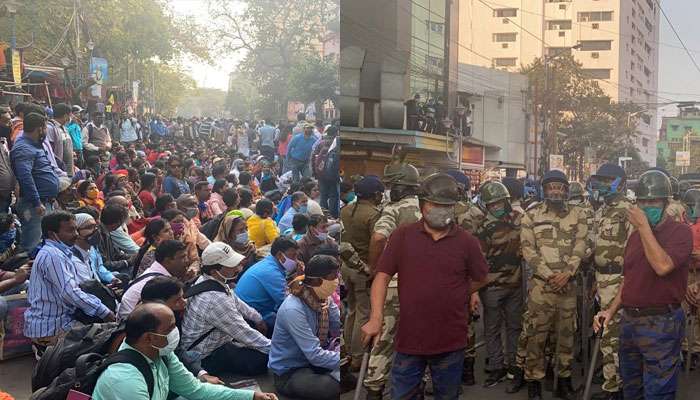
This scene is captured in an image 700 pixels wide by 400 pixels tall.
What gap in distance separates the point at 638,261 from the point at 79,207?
3.33 m

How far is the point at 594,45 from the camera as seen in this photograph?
3.08m

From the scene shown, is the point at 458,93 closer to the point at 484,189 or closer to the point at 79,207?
the point at 484,189

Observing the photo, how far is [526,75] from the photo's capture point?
3150mm

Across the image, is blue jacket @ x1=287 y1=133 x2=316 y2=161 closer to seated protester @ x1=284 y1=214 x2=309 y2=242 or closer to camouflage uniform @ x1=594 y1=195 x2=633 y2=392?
seated protester @ x1=284 y1=214 x2=309 y2=242

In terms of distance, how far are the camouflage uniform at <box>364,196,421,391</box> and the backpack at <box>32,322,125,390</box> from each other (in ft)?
3.62

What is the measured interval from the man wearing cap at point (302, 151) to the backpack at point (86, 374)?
1.04m

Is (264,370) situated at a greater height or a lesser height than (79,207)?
lesser

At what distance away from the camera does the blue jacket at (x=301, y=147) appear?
9.74 feet

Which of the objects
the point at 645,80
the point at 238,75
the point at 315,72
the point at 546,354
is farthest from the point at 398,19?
the point at 546,354

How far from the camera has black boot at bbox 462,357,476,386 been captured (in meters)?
3.35

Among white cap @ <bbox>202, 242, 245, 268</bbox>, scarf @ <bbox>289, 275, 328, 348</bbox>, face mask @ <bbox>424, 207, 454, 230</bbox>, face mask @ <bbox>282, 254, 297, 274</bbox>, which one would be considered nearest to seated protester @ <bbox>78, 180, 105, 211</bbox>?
white cap @ <bbox>202, 242, 245, 268</bbox>

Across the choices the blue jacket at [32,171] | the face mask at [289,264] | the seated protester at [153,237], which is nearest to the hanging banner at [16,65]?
the blue jacket at [32,171]

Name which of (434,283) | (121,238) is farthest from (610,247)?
(121,238)

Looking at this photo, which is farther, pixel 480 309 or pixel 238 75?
pixel 480 309
